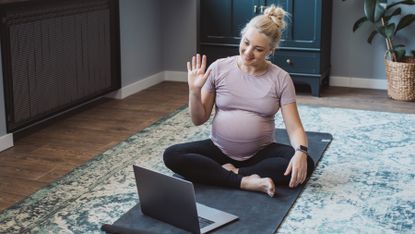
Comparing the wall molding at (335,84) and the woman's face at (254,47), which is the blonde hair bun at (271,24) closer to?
the woman's face at (254,47)

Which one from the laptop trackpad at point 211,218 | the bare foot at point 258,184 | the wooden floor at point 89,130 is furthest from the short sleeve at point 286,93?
the wooden floor at point 89,130

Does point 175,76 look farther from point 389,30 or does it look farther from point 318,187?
point 318,187

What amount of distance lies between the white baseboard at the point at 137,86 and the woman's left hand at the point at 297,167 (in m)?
2.31

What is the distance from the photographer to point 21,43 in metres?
3.69

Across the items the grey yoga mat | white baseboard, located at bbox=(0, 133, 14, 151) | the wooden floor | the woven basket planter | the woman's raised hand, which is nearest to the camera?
the grey yoga mat

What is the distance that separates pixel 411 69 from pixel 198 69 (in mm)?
2342

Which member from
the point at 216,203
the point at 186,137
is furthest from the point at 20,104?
the point at 216,203

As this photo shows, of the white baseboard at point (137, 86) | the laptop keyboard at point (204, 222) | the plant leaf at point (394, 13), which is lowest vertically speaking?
the laptop keyboard at point (204, 222)

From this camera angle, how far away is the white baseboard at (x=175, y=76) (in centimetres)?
548

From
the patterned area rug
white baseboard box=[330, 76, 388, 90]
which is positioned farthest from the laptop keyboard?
white baseboard box=[330, 76, 388, 90]

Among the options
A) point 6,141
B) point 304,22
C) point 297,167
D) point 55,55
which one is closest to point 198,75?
point 297,167

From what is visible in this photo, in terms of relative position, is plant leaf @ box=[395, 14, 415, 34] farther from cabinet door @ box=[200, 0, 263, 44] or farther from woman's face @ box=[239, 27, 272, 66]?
woman's face @ box=[239, 27, 272, 66]

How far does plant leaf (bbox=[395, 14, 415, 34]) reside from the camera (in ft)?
15.3

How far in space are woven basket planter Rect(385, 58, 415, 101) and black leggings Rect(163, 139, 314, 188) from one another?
1.91 m
